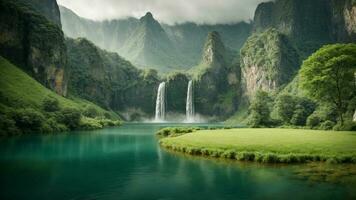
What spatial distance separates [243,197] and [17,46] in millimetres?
169348

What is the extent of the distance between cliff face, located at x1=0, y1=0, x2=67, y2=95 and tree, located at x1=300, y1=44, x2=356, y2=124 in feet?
472

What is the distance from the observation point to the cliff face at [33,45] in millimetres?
161000

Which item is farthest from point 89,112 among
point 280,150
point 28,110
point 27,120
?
point 280,150

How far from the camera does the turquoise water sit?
24297 mm

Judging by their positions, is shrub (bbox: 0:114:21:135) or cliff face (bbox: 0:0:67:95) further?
cliff face (bbox: 0:0:67:95)

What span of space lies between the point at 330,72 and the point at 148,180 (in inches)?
1782

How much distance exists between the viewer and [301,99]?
122312mm

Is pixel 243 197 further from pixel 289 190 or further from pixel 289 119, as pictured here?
pixel 289 119

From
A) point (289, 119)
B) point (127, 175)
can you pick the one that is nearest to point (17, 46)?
point (289, 119)

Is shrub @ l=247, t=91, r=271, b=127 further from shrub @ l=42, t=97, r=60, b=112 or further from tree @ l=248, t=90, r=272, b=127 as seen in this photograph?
shrub @ l=42, t=97, r=60, b=112

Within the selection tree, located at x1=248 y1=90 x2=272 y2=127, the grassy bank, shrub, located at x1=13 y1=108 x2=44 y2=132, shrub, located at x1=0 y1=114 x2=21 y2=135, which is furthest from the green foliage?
shrub, located at x1=0 y1=114 x2=21 y2=135

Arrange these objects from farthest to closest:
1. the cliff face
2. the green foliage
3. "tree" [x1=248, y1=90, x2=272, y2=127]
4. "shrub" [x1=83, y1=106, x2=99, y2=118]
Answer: the cliff face < "shrub" [x1=83, y1=106, x2=99, y2=118] < the green foliage < "tree" [x1=248, y1=90, x2=272, y2=127]

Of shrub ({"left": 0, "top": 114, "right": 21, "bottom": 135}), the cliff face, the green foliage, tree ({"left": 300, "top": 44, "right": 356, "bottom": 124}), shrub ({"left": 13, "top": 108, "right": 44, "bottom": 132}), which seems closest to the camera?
tree ({"left": 300, "top": 44, "right": 356, "bottom": 124})

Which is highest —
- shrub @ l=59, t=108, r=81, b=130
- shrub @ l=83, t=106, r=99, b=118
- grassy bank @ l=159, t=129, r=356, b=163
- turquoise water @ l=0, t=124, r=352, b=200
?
shrub @ l=83, t=106, r=99, b=118
